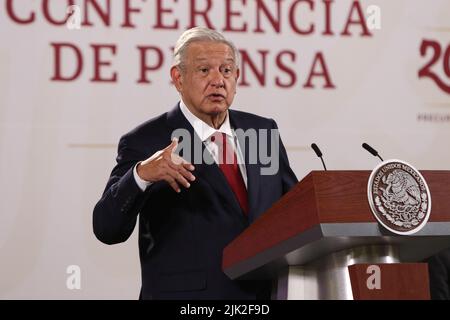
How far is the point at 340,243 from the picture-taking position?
5.35ft

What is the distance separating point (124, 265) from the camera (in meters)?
3.17

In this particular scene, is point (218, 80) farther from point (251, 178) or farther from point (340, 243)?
point (340, 243)

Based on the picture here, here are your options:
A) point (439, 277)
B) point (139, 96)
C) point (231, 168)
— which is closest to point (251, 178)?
point (231, 168)

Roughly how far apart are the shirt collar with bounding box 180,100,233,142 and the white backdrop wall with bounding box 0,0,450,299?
0.79 m

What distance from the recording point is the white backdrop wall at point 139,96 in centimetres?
313

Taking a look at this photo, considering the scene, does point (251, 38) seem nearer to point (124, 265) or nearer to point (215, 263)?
point (124, 265)

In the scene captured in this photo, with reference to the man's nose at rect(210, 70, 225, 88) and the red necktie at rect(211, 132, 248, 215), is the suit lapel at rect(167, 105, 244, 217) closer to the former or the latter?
the red necktie at rect(211, 132, 248, 215)

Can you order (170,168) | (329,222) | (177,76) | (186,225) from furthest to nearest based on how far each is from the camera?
(177,76) < (186,225) < (170,168) < (329,222)

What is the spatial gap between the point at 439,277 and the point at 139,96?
1.44 meters

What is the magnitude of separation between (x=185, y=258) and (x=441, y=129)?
169 centimetres

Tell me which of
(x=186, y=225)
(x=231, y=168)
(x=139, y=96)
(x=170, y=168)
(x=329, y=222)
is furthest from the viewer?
(x=139, y=96)

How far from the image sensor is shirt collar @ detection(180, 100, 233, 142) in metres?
2.41
